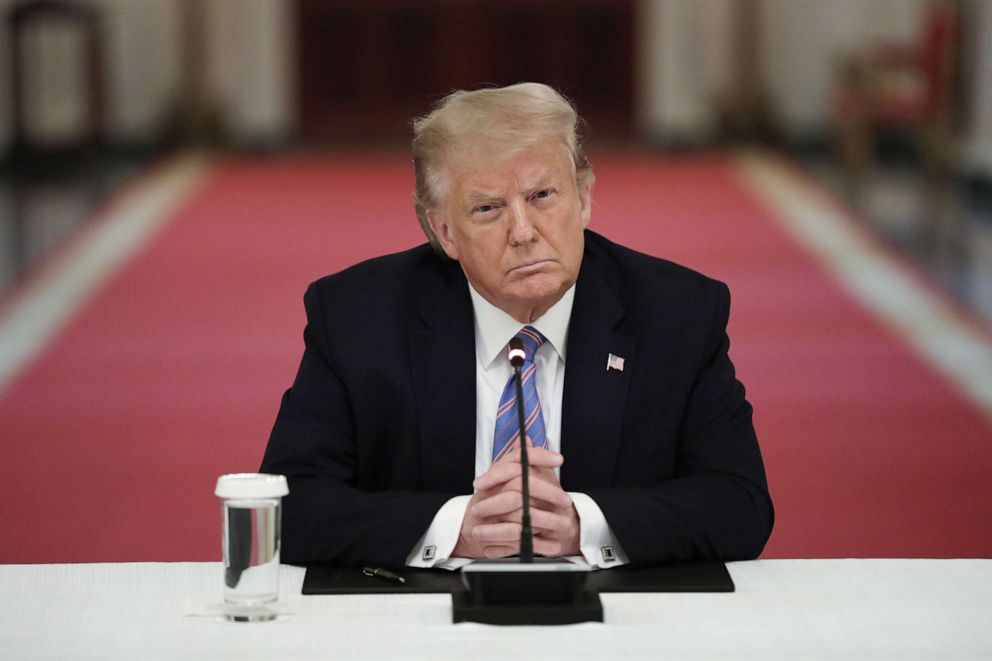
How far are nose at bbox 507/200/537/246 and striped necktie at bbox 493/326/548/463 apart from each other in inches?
7.2

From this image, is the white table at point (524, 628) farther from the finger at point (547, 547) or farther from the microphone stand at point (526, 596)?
the finger at point (547, 547)

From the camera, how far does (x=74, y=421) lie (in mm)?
5305

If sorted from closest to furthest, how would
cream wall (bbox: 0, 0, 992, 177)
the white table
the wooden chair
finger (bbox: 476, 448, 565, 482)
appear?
the white table, finger (bbox: 476, 448, 565, 482), the wooden chair, cream wall (bbox: 0, 0, 992, 177)

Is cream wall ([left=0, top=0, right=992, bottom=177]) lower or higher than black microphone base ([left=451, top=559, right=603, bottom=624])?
lower

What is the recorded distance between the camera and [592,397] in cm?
226

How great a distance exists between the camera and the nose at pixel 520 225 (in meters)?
2.17

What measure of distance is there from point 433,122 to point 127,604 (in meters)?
0.81

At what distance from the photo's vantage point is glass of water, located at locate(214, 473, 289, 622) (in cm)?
172

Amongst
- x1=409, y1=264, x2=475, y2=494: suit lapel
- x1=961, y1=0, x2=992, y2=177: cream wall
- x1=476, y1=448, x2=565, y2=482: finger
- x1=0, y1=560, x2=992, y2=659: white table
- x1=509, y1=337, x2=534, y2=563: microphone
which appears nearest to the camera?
x1=0, y1=560, x2=992, y2=659: white table

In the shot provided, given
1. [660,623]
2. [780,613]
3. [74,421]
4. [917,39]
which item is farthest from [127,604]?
[917,39]

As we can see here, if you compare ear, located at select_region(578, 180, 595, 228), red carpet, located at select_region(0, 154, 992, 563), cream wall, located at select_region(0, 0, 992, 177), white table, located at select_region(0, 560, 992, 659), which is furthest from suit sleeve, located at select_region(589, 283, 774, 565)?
cream wall, located at select_region(0, 0, 992, 177)

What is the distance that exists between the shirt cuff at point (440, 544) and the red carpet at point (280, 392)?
1908 millimetres

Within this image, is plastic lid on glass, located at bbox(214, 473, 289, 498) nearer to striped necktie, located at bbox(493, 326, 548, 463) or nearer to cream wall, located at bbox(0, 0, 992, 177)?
striped necktie, located at bbox(493, 326, 548, 463)

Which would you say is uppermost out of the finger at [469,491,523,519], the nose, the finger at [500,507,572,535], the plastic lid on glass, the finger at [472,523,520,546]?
the nose
